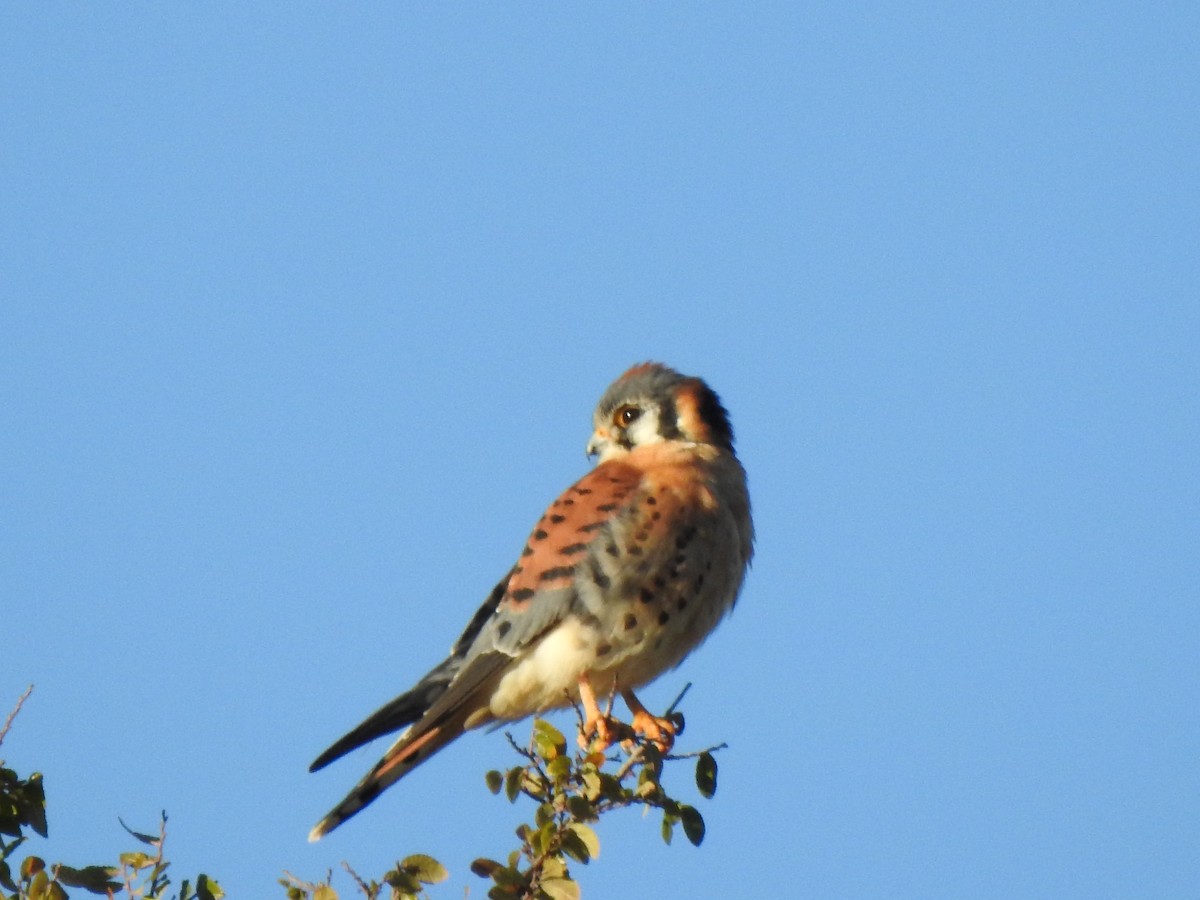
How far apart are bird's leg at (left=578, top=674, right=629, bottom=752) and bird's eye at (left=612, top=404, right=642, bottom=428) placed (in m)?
1.10

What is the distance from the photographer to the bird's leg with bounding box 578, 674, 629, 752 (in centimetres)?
462

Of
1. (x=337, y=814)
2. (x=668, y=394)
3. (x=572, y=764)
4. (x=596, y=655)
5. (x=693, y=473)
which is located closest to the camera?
(x=572, y=764)

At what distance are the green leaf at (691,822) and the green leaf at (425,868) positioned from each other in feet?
2.24

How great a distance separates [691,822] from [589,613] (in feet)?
4.39

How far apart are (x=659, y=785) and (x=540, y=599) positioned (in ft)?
4.42

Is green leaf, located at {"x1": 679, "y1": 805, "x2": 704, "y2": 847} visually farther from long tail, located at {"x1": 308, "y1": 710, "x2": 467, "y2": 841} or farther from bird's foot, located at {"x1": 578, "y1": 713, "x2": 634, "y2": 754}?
long tail, located at {"x1": 308, "y1": 710, "x2": 467, "y2": 841}

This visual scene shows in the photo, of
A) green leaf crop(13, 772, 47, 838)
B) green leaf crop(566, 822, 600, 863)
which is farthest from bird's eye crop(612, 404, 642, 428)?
green leaf crop(13, 772, 47, 838)

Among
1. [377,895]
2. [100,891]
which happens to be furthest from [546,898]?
[100,891]

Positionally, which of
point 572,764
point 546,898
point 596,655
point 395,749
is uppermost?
point 596,655

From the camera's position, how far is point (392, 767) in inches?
194

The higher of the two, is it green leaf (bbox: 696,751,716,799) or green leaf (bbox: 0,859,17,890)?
green leaf (bbox: 696,751,716,799)

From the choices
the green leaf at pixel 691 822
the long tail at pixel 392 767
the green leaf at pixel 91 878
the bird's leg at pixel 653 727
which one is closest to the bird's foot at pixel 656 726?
A: the bird's leg at pixel 653 727

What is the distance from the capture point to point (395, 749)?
4930mm

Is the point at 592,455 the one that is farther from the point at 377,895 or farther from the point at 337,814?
the point at 377,895
